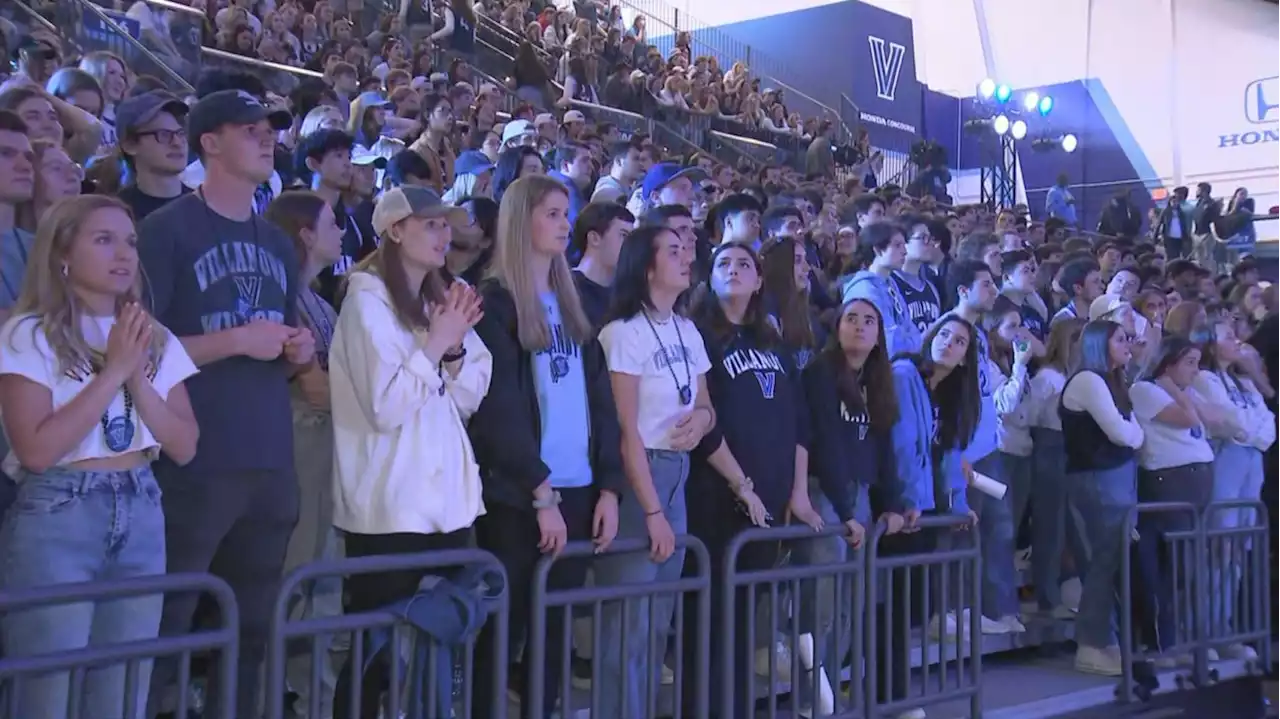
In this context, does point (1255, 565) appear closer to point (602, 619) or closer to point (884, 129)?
point (602, 619)

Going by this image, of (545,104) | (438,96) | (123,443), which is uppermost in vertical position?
(545,104)

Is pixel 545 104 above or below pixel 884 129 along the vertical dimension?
below

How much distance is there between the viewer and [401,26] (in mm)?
14992

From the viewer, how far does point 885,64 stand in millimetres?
24703

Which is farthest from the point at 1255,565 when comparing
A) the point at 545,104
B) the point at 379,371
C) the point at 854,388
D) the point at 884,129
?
the point at 884,129

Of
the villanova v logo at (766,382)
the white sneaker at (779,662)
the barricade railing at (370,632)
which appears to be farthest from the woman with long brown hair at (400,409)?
the white sneaker at (779,662)

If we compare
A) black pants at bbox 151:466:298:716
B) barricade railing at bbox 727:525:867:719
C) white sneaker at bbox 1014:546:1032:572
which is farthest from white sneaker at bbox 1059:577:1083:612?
black pants at bbox 151:466:298:716

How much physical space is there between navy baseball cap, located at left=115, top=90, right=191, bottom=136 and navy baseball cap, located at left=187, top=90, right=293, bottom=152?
20.3 inches

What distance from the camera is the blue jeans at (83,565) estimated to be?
8.94 feet

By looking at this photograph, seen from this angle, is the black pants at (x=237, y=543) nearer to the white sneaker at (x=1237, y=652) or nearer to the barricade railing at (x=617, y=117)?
the white sneaker at (x=1237, y=652)

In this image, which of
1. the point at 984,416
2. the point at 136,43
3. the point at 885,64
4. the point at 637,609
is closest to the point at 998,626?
the point at 984,416

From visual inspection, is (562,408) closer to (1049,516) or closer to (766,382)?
(766,382)

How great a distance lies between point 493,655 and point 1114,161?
24.3m

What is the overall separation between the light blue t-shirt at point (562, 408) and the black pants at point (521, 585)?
238mm
